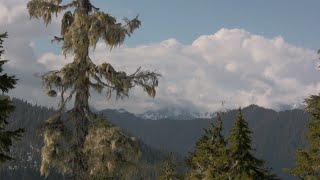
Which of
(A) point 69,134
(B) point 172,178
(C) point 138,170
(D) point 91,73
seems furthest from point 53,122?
(B) point 172,178

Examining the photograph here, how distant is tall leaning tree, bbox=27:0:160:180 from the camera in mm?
15430

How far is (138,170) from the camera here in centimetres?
1623

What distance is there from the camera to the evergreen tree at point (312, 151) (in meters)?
30.6

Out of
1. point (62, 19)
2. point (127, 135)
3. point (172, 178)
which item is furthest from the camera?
point (172, 178)

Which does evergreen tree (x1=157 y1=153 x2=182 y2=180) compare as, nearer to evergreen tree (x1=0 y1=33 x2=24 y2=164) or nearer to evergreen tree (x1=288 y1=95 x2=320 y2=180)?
evergreen tree (x1=288 y1=95 x2=320 y2=180)

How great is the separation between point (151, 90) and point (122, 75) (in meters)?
1.02

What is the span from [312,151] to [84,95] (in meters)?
19.7

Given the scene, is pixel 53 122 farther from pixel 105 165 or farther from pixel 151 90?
pixel 151 90

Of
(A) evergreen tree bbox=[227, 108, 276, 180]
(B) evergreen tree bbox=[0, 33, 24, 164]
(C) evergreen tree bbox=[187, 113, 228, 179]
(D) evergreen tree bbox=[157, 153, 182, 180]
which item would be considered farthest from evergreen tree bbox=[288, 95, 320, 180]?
(B) evergreen tree bbox=[0, 33, 24, 164]

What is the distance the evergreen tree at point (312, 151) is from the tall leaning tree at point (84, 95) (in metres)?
17.8

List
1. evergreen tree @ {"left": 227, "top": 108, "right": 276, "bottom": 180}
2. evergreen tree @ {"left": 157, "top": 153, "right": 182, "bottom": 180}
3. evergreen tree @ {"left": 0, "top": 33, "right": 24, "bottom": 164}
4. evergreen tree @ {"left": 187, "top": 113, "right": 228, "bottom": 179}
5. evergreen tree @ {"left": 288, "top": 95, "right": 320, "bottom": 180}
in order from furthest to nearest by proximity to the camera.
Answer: evergreen tree @ {"left": 157, "top": 153, "right": 182, "bottom": 180} → evergreen tree @ {"left": 187, "top": 113, "right": 228, "bottom": 179} → evergreen tree @ {"left": 227, "top": 108, "right": 276, "bottom": 180} → evergreen tree @ {"left": 288, "top": 95, "right": 320, "bottom": 180} → evergreen tree @ {"left": 0, "top": 33, "right": 24, "bottom": 164}

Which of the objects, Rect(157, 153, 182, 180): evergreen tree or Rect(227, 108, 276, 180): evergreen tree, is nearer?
Rect(227, 108, 276, 180): evergreen tree

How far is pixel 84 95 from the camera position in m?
16.0

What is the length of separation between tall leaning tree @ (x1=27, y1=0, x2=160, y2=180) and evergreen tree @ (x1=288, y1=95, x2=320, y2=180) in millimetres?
17755
